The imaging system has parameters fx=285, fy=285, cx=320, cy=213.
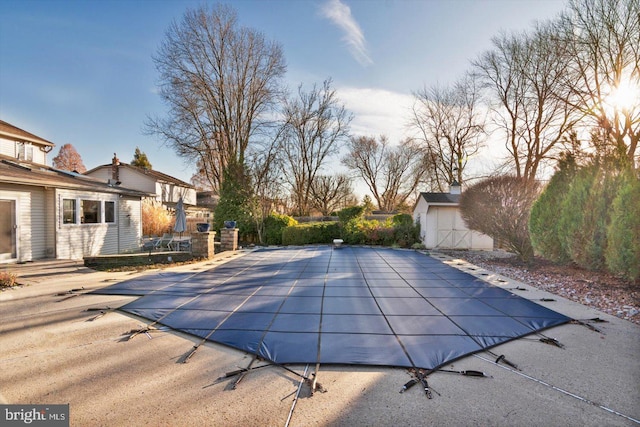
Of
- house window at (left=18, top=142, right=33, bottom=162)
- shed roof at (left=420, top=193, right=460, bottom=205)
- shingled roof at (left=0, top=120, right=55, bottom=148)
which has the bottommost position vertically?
shed roof at (left=420, top=193, right=460, bottom=205)

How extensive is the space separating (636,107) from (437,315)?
1362 cm

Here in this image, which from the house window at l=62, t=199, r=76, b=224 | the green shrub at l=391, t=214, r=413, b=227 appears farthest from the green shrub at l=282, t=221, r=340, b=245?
the house window at l=62, t=199, r=76, b=224

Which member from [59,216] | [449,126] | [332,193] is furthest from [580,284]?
[332,193]

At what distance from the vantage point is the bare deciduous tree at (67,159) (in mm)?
31516

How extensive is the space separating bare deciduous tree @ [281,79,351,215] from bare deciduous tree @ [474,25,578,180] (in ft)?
33.8

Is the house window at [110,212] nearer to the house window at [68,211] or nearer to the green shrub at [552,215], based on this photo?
the house window at [68,211]

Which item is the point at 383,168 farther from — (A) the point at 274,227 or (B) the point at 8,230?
(B) the point at 8,230

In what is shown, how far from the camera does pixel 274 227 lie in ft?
47.1

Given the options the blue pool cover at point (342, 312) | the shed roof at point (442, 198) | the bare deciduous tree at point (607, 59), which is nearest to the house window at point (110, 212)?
the blue pool cover at point (342, 312)

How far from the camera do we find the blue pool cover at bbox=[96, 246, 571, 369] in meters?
3.03

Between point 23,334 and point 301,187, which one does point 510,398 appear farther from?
point 301,187

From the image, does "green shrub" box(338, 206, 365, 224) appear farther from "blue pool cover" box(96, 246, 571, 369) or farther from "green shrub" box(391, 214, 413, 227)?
"blue pool cover" box(96, 246, 571, 369)

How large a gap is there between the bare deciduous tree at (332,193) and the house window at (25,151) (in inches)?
700

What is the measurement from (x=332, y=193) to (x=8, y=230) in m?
20.7
